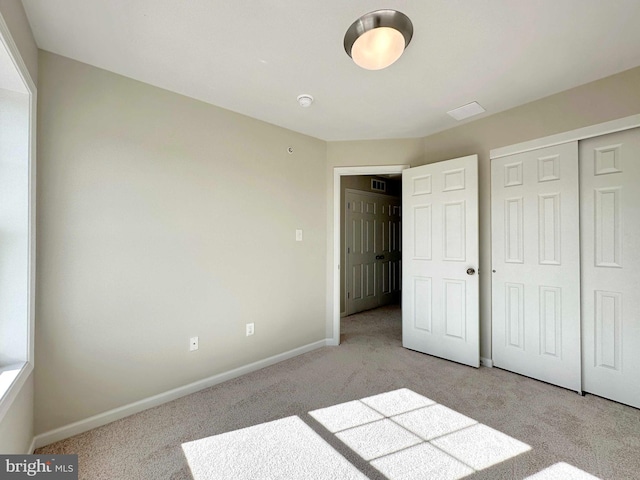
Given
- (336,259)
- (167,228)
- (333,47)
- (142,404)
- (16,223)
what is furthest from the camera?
(336,259)

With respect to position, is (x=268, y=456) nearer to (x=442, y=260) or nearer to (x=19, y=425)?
(x=19, y=425)

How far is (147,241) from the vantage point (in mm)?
2127

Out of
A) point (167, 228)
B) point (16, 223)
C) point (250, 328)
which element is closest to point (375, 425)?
point (250, 328)

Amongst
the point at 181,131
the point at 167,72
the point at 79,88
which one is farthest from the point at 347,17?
the point at 79,88

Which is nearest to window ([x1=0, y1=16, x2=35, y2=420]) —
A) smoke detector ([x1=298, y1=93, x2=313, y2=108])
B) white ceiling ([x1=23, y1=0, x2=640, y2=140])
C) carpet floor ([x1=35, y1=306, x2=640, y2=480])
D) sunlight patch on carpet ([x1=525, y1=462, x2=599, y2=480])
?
white ceiling ([x1=23, y1=0, x2=640, y2=140])

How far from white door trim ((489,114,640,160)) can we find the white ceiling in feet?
1.15

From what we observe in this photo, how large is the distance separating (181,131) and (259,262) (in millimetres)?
1282

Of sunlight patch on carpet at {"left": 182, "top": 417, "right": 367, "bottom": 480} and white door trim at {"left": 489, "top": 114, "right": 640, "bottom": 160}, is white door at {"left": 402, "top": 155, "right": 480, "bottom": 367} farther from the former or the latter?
sunlight patch on carpet at {"left": 182, "top": 417, "right": 367, "bottom": 480}

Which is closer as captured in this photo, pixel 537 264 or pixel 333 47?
pixel 333 47

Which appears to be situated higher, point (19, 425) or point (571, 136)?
point (571, 136)

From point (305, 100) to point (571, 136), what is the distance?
2128 mm

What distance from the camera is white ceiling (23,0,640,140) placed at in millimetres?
1479

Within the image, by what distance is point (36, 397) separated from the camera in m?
1.72

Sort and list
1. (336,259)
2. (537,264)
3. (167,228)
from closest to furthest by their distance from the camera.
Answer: (167,228), (537,264), (336,259)
